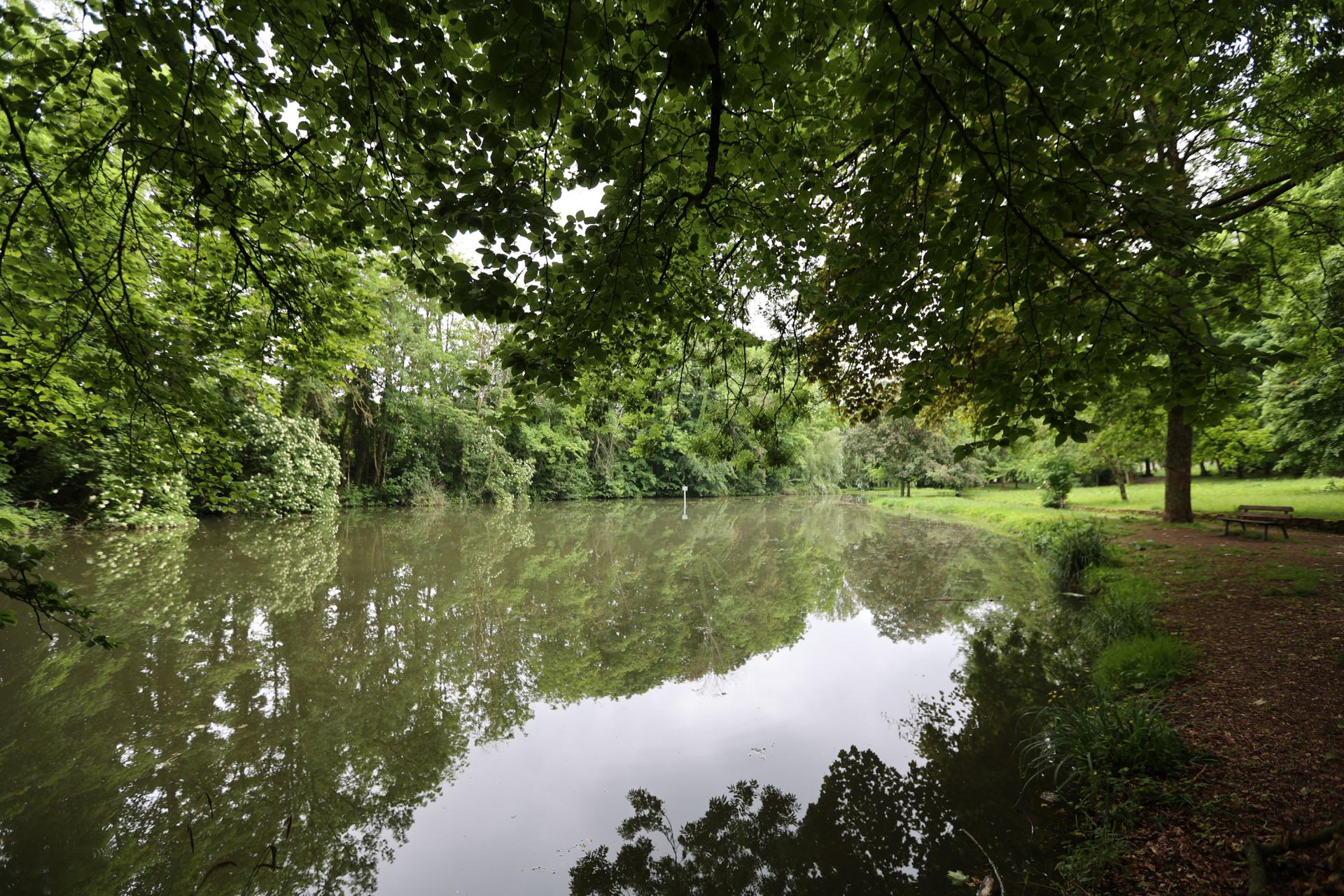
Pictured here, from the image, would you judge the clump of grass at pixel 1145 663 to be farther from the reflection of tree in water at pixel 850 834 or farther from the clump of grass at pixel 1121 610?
the reflection of tree in water at pixel 850 834

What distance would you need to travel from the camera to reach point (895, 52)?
2312 mm

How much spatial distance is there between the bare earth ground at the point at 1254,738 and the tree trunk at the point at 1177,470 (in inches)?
226

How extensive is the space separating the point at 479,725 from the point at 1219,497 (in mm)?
25112

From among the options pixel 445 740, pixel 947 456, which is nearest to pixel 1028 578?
pixel 445 740

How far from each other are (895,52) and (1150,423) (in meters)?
12.6

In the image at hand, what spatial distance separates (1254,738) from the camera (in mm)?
3312

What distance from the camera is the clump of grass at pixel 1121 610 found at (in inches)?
226

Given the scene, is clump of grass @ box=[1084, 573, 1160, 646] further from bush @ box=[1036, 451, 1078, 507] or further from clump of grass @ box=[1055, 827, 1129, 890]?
bush @ box=[1036, 451, 1078, 507]

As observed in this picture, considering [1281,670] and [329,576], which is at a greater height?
[1281,670]

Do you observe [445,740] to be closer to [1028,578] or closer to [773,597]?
[773,597]

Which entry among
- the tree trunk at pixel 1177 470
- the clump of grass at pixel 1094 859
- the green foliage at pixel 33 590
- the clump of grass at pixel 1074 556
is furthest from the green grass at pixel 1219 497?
the green foliage at pixel 33 590

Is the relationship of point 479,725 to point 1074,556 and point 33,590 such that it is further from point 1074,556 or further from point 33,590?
point 1074,556

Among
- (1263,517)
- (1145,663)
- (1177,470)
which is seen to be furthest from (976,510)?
(1145,663)

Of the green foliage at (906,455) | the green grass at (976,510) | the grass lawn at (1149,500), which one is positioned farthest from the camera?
the green foliage at (906,455)
